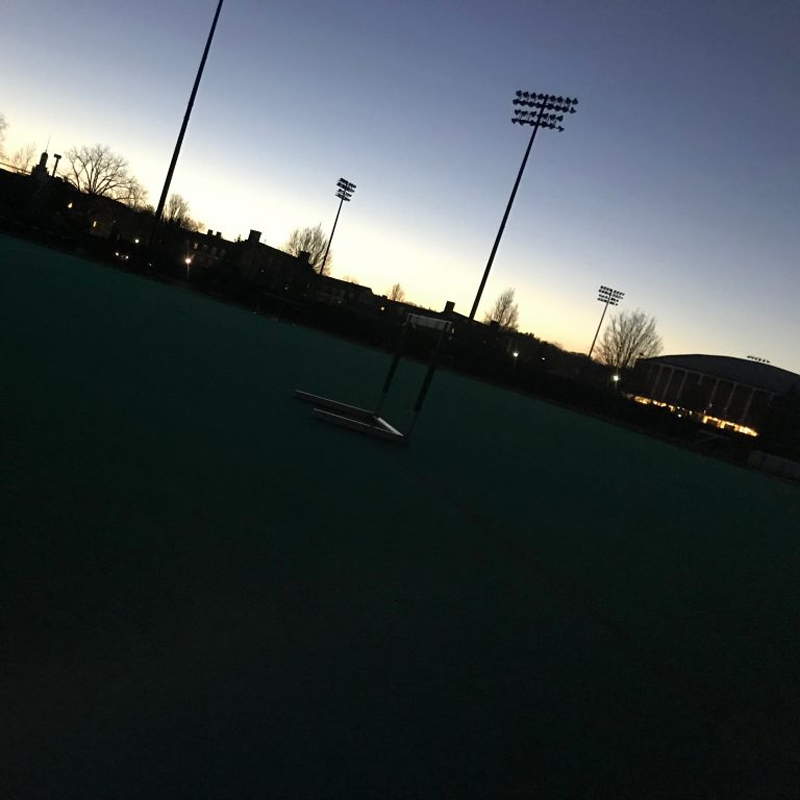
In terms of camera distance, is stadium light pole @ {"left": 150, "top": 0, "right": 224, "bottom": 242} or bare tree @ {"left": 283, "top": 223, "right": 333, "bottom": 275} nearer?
stadium light pole @ {"left": 150, "top": 0, "right": 224, "bottom": 242}

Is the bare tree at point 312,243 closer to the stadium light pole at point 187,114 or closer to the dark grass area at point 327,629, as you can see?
the stadium light pole at point 187,114

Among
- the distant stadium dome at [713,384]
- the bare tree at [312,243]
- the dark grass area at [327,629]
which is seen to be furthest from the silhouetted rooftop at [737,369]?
the dark grass area at [327,629]

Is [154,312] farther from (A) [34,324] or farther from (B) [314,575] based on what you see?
(B) [314,575]

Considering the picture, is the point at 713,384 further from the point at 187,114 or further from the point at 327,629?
the point at 327,629

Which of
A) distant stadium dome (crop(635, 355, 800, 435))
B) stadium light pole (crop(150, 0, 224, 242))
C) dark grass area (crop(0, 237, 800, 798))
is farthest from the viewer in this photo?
distant stadium dome (crop(635, 355, 800, 435))

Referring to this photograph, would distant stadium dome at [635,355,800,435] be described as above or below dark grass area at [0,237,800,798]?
above

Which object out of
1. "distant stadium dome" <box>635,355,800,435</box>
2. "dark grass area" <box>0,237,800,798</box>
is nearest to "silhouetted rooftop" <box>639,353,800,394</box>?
"distant stadium dome" <box>635,355,800,435</box>

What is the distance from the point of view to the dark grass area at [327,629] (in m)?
1.50

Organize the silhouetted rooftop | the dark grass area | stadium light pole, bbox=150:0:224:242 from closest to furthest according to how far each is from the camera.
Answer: the dark grass area < stadium light pole, bbox=150:0:224:242 < the silhouetted rooftop

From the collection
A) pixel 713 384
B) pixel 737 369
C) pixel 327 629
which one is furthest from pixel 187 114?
pixel 737 369

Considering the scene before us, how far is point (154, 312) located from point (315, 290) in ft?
191

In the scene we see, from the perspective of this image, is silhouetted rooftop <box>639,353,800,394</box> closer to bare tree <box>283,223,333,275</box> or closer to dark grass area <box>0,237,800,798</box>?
bare tree <box>283,223,333,275</box>

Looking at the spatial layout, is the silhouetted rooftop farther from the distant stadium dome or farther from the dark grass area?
the dark grass area

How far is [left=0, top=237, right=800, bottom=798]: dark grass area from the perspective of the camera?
1.50m
